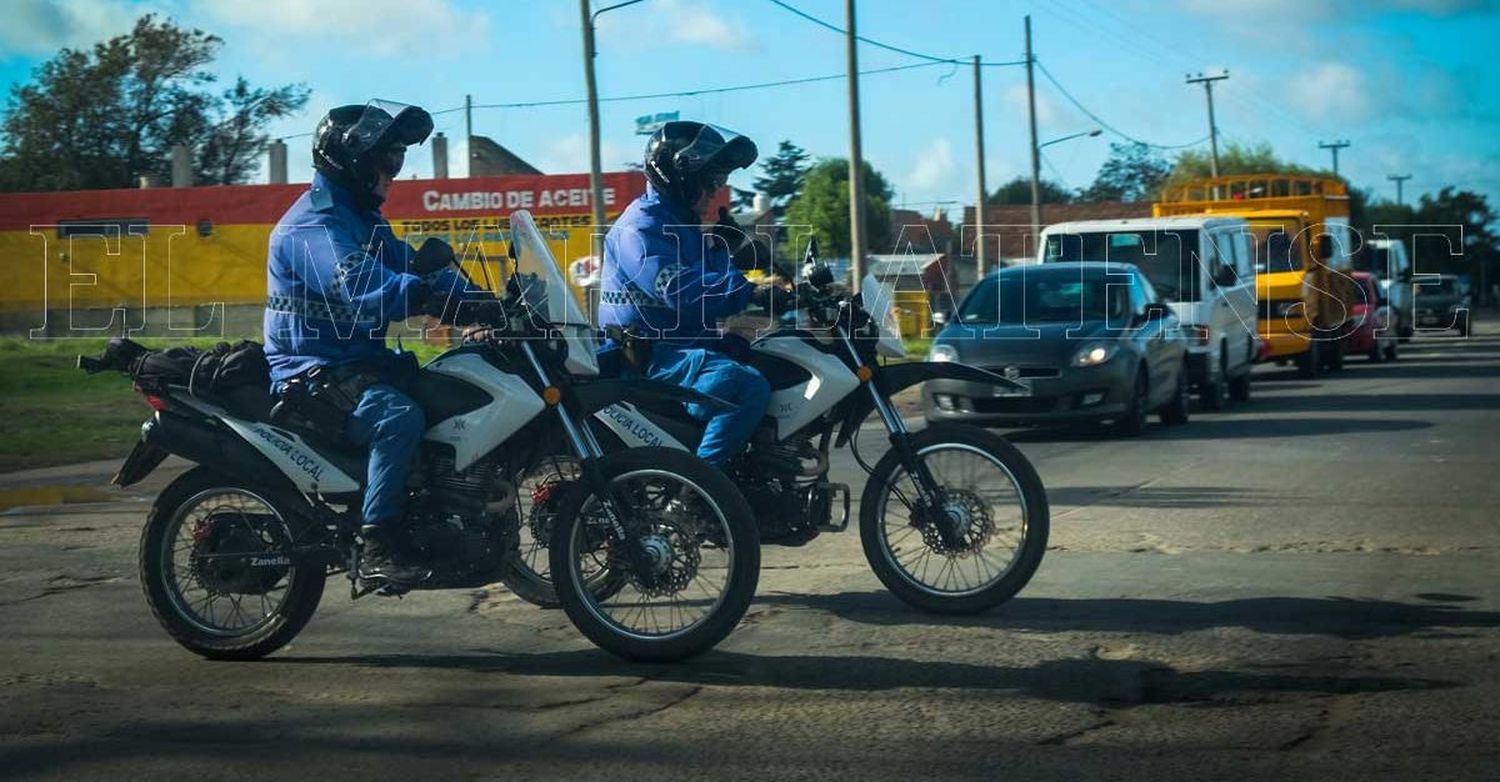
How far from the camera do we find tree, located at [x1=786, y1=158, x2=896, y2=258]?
82.0 metres

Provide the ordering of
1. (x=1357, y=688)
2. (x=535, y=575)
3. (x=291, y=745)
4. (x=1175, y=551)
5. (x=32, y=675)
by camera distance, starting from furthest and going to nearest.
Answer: (x=1175, y=551) < (x=535, y=575) < (x=32, y=675) < (x=1357, y=688) < (x=291, y=745)

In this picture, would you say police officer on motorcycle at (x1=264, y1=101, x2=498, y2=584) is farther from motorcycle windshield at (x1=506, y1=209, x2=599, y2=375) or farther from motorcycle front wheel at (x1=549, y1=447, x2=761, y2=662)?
motorcycle front wheel at (x1=549, y1=447, x2=761, y2=662)

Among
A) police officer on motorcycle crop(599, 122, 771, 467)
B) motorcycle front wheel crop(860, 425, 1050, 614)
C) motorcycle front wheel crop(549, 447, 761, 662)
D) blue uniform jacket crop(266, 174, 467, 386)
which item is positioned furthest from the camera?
police officer on motorcycle crop(599, 122, 771, 467)

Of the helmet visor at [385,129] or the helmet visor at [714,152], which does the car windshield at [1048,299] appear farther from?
the helmet visor at [385,129]

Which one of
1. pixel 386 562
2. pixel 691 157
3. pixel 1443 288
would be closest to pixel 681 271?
pixel 691 157

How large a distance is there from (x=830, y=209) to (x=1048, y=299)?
68.1 metres

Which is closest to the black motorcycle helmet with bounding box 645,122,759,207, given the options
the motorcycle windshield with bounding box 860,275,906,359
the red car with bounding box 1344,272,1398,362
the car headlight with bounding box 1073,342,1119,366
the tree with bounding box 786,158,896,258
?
the motorcycle windshield with bounding box 860,275,906,359

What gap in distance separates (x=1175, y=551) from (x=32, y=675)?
17.6 feet

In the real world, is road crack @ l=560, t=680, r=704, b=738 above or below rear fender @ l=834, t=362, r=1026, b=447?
below

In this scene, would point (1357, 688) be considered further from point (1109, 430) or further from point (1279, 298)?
point (1279, 298)

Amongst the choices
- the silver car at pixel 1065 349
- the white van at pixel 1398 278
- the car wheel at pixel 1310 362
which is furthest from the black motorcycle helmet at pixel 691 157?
the white van at pixel 1398 278

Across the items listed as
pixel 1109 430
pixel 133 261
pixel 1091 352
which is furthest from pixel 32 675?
pixel 133 261

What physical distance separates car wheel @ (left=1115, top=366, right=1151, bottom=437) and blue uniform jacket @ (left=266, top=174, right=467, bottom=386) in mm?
10733

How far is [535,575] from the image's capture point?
7.14m
